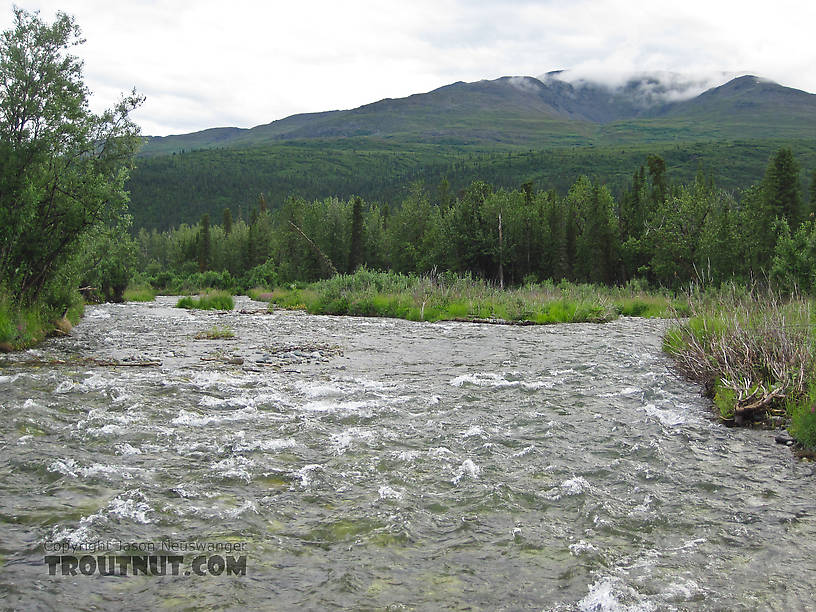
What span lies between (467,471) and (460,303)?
21.8 m

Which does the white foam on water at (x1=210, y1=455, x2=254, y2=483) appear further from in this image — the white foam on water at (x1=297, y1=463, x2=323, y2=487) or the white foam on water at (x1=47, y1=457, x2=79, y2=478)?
the white foam on water at (x1=47, y1=457, x2=79, y2=478)

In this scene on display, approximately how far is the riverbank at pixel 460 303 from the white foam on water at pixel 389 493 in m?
20.0

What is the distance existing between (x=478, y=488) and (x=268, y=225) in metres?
95.0

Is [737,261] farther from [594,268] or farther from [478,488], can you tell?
[478,488]

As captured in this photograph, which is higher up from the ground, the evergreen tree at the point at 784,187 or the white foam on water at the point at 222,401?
the evergreen tree at the point at 784,187

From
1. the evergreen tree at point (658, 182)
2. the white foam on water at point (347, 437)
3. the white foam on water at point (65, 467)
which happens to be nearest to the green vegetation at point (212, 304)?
the white foam on water at point (347, 437)

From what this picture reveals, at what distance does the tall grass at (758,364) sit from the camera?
8.50 metres

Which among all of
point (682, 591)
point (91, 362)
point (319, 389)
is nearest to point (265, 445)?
point (319, 389)

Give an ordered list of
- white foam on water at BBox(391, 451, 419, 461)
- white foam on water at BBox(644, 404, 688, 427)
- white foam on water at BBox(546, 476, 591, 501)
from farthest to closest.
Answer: white foam on water at BBox(644, 404, 688, 427), white foam on water at BBox(391, 451, 419, 461), white foam on water at BBox(546, 476, 591, 501)

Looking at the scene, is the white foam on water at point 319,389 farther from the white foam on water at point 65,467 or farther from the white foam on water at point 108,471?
the white foam on water at point 65,467

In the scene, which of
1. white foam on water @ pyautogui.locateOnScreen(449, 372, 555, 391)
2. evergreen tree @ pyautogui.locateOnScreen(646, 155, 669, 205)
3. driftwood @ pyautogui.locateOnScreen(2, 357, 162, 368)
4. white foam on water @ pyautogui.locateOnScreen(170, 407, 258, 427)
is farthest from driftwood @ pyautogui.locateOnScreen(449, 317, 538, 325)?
evergreen tree @ pyautogui.locateOnScreen(646, 155, 669, 205)

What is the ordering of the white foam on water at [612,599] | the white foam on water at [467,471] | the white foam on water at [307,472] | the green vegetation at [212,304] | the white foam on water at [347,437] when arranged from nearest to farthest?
the white foam on water at [612,599] → the white foam on water at [307,472] → the white foam on water at [467,471] → the white foam on water at [347,437] → the green vegetation at [212,304]

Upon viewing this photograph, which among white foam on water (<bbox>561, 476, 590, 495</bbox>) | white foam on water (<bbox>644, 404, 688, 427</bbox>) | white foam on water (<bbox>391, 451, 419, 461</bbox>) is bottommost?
white foam on water (<bbox>644, 404, 688, 427</bbox>)

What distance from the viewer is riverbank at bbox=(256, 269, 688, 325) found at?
2644 cm
